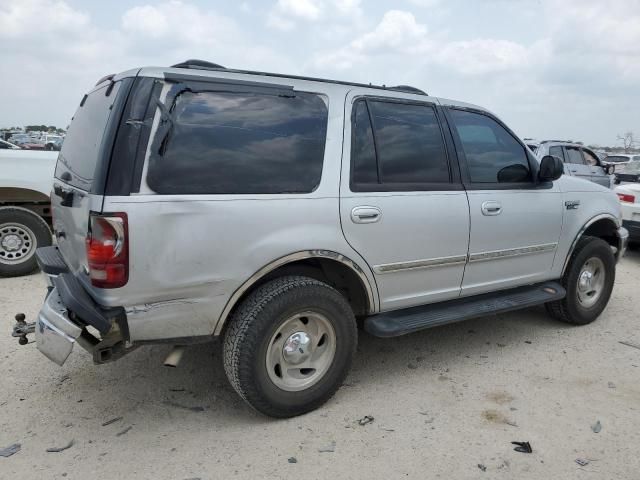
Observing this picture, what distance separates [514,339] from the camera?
4352mm

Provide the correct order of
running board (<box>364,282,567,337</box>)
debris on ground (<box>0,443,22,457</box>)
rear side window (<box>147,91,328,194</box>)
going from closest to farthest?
rear side window (<box>147,91,328,194</box>) < debris on ground (<box>0,443,22,457</box>) < running board (<box>364,282,567,337</box>)

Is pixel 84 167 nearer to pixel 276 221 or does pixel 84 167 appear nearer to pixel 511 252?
pixel 276 221

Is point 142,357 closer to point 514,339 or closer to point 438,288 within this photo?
point 438,288

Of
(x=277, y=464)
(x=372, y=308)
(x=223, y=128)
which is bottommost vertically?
(x=277, y=464)

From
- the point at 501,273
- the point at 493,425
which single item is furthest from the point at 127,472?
the point at 501,273

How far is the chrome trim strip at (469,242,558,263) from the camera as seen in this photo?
3.67 meters

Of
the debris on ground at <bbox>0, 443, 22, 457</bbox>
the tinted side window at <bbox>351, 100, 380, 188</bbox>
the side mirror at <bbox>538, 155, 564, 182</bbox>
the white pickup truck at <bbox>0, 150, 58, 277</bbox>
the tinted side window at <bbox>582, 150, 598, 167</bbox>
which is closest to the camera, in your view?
the debris on ground at <bbox>0, 443, 22, 457</bbox>

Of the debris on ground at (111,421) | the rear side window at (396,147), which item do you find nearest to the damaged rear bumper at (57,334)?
the debris on ground at (111,421)

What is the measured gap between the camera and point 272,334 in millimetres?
2818

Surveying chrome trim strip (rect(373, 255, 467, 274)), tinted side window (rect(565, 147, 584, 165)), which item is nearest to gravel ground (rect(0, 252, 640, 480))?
chrome trim strip (rect(373, 255, 467, 274))

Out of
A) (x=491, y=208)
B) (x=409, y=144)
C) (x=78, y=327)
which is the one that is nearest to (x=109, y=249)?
(x=78, y=327)

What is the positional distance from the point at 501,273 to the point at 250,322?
2.16 m

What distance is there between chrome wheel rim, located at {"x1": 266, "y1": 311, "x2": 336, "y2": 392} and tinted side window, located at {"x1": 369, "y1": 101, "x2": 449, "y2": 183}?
1028 mm

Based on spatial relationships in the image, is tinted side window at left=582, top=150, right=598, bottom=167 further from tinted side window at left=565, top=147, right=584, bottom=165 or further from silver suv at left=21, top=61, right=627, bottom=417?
silver suv at left=21, top=61, right=627, bottom=417
